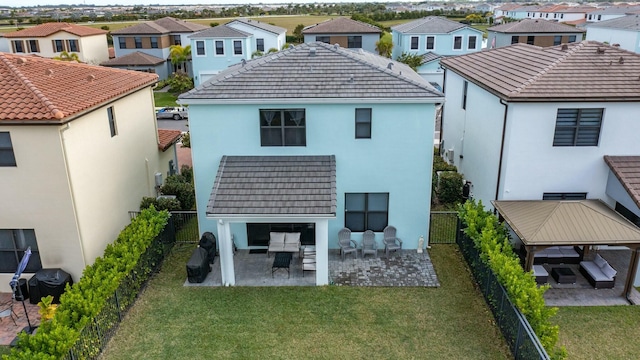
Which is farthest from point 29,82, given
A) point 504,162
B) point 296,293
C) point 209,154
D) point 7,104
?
point 504,162

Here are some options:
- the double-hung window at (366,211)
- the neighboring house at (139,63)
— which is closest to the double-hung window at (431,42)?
the neighboring house at (139,63)

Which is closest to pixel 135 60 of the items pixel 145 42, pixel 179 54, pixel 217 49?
pixel 179 54

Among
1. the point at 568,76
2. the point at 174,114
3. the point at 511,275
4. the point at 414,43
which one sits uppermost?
the point at 568,76

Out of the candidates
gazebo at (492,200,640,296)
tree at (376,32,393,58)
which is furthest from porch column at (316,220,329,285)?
tree at (376,32,393,58)

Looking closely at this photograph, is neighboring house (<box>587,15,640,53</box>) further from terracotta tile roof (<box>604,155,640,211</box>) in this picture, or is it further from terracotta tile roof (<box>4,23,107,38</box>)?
terracotta tile roof (<box>4,23,107,38</box>)

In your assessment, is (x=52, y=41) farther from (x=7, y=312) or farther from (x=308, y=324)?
(x=308, y=324)

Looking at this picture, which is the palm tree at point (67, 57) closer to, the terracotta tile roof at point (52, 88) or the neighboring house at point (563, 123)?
the terracotta tile roof at point (52, 88)

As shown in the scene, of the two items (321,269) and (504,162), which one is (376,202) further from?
(504,162)
